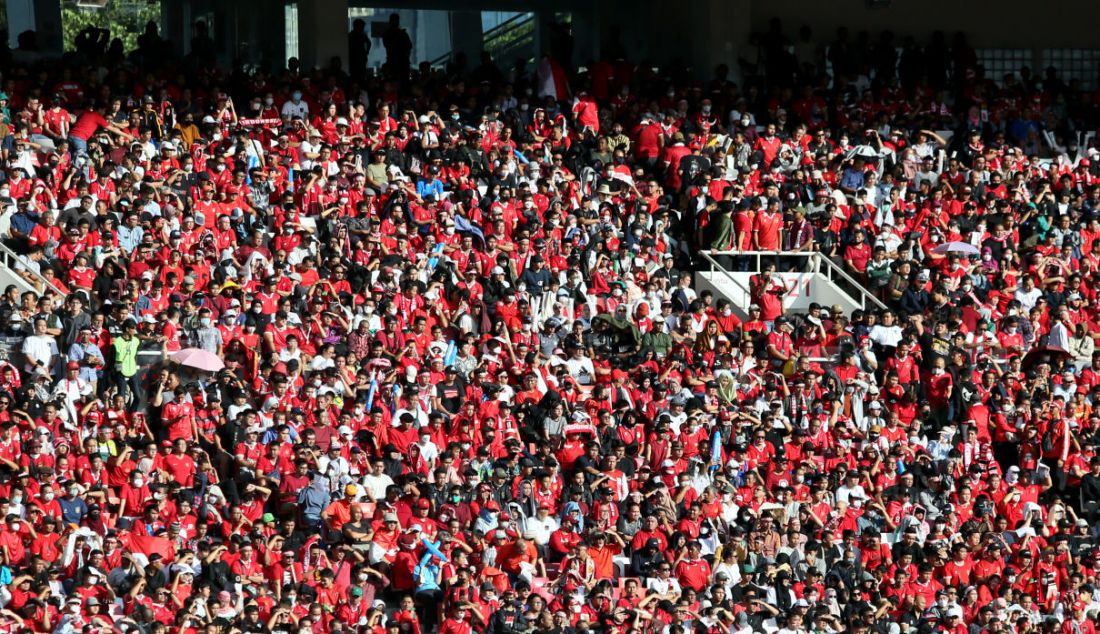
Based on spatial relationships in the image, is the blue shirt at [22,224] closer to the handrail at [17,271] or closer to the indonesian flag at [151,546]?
the handrail at [17,271]

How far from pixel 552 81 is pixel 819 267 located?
5.45m

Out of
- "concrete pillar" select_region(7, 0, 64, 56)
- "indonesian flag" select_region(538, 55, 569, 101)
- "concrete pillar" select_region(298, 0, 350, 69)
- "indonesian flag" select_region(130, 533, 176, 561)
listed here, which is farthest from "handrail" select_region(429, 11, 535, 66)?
"indonesian flag" select_region(130, 533, 176, 561)

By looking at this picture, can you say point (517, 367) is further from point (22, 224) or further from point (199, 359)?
point (22, 224)

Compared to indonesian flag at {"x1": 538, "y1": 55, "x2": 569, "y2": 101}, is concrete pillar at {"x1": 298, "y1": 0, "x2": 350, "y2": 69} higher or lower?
higher

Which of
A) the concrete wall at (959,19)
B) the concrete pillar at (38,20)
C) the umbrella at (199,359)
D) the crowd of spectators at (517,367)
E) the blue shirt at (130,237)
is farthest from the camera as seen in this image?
the concrete wall at (959,19)

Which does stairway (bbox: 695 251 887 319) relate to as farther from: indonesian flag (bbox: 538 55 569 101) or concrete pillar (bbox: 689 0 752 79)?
concrete pillar (bbox: 689 0 752 79)

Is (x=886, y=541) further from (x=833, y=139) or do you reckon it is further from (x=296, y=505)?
(x=833, y=139)

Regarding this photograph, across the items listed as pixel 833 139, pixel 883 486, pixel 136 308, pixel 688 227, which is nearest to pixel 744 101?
pixel 833 139

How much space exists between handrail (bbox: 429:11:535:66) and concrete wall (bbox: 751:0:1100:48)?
11.7ft

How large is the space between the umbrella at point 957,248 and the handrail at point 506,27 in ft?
29.3

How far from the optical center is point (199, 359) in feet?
70.7

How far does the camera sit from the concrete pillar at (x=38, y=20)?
100ft

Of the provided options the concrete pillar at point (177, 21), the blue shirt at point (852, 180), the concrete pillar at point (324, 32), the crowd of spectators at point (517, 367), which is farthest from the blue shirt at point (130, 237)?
the blue shirt at point (852, 180)

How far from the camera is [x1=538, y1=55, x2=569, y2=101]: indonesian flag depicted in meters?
30.2
